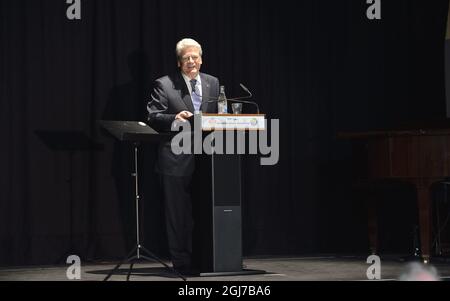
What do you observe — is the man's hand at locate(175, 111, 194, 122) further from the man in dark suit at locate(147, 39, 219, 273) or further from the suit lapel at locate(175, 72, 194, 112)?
the suit lapel at locate(175, 72, 194, 112)

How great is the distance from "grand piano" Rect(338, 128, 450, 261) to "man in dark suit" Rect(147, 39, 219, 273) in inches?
52.4

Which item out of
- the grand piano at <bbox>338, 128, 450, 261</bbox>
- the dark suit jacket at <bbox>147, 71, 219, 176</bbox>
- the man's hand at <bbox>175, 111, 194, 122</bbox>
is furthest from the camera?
the grand piano at <bbox>338, 128, 450, 261</bbox>

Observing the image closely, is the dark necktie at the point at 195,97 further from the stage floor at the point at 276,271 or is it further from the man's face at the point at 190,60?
the stage floor at the point at 276,271

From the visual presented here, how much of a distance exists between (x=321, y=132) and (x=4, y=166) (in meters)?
2.85

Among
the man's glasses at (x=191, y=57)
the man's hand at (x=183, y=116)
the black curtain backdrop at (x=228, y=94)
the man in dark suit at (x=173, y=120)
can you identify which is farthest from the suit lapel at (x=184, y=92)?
the black curtain backdrop at (x=228, y=94)

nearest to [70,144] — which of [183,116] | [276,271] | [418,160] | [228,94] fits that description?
[228,94]

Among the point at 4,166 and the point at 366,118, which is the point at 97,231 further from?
the point at 366,118

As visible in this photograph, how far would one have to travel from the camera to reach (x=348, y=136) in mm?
6641

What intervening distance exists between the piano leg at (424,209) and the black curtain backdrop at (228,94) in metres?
1.43

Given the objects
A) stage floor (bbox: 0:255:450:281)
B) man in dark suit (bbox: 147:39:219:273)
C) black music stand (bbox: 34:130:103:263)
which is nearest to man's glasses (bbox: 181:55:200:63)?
man in dark suit (bbox: 147:39:219:273)

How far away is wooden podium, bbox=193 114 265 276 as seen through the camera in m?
5.61

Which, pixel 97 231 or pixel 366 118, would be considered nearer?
pixel 97 231
